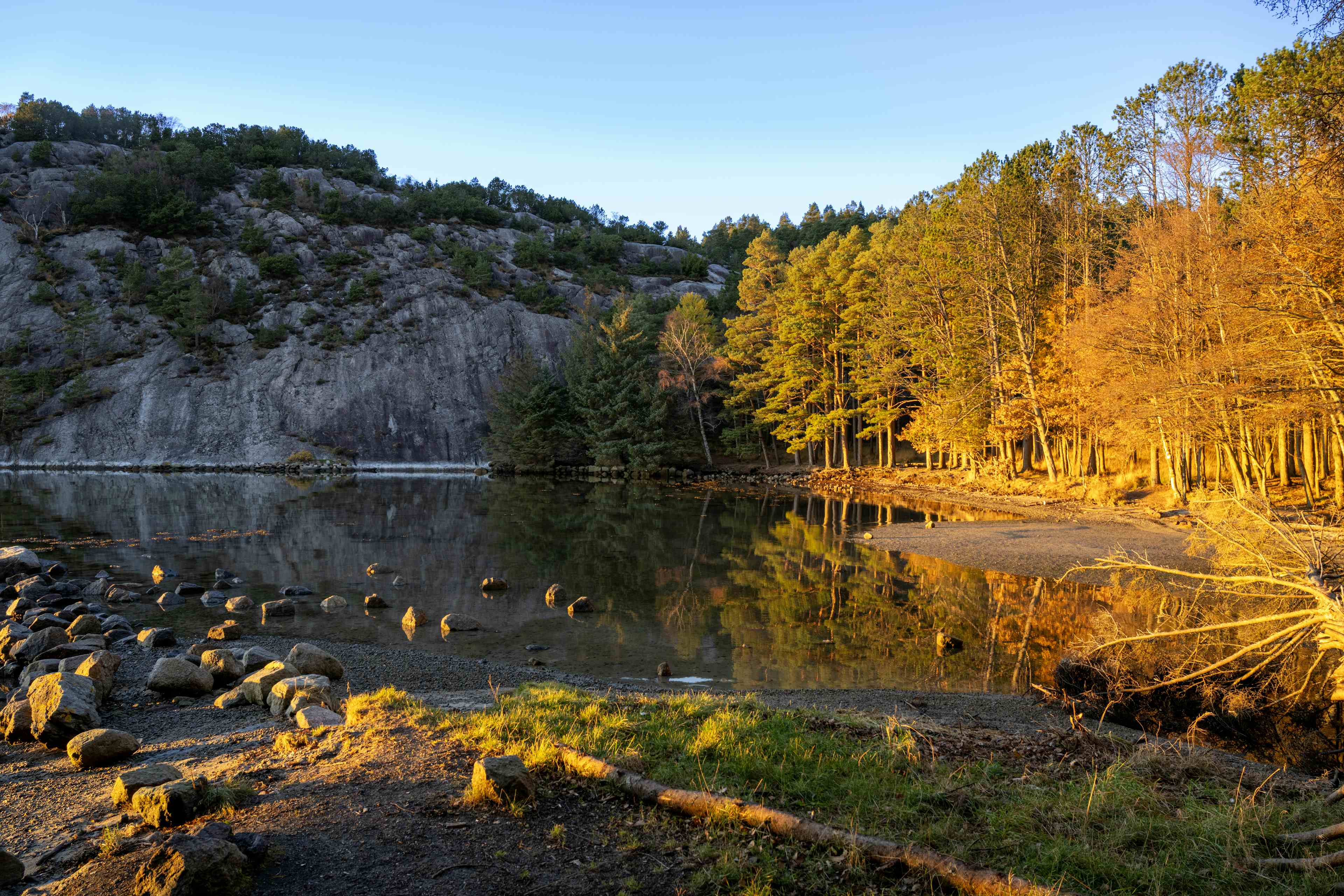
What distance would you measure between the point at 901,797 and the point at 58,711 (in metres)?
7.80

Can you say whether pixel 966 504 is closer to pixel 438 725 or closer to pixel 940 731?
pixel 940 731

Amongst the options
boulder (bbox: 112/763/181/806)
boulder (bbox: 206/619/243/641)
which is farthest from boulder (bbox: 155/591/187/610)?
boulder (bbox: 112/763/181/806)

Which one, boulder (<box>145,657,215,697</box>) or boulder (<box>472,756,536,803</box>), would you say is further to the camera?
boulder (<box>145,657,215,697</box>)

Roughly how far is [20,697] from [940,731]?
9984 millimetres

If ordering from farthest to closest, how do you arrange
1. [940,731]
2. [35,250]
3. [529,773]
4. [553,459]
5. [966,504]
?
[35,250] < [553,459] < [966,504] < [940,731] < [529,773]

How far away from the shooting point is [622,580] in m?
18.8

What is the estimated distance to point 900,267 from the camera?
40.3 metres

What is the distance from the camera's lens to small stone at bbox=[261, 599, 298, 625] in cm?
1438

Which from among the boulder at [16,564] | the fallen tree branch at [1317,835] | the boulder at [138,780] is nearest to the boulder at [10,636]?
the boulder at [16,564]

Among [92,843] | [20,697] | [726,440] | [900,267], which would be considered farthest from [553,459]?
[92,843]

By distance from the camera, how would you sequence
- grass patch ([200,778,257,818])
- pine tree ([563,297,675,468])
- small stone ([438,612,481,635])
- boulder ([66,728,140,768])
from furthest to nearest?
pine tree ([563,297,675,468]), small stone ([438,612,481,635]), boulder ([66,728,140,768]), grass patch ([200,778,257,818])

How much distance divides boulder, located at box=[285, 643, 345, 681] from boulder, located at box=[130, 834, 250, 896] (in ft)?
20.5

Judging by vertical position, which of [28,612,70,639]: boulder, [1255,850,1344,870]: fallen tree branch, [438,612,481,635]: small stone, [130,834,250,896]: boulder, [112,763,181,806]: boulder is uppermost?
[130,834,250,896]: boulder

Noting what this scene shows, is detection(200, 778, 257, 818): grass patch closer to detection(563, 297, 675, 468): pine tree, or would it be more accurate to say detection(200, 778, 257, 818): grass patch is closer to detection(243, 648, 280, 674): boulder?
detection(243, 648, 280, 674): boulder
